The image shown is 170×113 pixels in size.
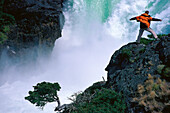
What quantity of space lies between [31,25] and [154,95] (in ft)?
78.1

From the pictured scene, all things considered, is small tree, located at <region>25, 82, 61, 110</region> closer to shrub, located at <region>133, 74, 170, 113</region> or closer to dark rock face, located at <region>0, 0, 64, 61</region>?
shrub, located at <region>133, 74, 170, 113</region>

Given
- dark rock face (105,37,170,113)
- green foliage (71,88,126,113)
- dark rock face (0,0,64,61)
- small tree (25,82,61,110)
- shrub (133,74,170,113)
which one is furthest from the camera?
dark rock face (0,0,64,61)

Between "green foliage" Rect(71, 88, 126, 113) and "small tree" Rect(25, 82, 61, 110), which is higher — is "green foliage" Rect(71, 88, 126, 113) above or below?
below

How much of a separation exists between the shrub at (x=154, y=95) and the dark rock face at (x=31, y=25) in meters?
22.2

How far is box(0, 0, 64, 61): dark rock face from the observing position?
22.6 m

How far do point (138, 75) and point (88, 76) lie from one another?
66888 millimetres

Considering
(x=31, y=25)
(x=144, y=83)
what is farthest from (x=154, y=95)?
(x=31, y=25)

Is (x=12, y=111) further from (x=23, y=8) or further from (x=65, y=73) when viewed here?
(x=65, y=73)

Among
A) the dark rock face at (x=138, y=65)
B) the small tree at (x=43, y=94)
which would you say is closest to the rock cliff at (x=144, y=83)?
the dark rock face at (x=138, y=65)

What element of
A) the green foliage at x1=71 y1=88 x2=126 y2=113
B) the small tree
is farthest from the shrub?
the small tree

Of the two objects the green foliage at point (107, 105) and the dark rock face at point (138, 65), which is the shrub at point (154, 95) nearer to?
the dark rock face at point (138, 65)

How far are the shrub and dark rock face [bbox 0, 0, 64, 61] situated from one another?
22.2 meters

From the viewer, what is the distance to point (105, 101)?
716 cm

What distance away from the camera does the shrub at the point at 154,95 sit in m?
5.73
